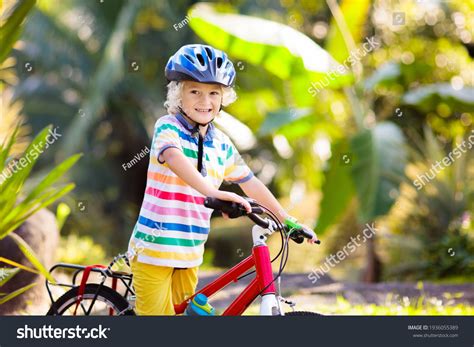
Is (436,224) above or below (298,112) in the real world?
below

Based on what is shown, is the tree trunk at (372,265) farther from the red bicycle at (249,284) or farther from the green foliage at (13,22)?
the green foliage at (13,22)

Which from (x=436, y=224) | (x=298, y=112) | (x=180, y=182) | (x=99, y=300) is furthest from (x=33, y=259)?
(x=436, y=224)

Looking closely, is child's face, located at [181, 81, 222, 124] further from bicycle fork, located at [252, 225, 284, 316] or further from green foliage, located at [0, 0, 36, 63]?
green foliage, located at [0, 0, 36, 63]

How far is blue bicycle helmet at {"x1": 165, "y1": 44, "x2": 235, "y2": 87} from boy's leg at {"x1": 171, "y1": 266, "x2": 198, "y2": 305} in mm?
838

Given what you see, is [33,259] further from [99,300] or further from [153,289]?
[153,289]

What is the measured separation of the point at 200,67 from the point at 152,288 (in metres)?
0.95

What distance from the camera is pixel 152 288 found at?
3.51 m

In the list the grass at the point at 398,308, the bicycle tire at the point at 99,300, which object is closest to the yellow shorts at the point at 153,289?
the bicycle tire at the point at 99,300

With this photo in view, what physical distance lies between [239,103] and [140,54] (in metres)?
3.94

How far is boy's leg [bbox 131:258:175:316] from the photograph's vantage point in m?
3.51

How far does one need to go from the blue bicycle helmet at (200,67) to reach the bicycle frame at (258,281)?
0.66 meters

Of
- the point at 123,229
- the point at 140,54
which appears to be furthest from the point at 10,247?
the point at 140,54

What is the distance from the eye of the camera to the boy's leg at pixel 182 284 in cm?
364

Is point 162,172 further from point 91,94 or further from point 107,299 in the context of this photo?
point 91,94
